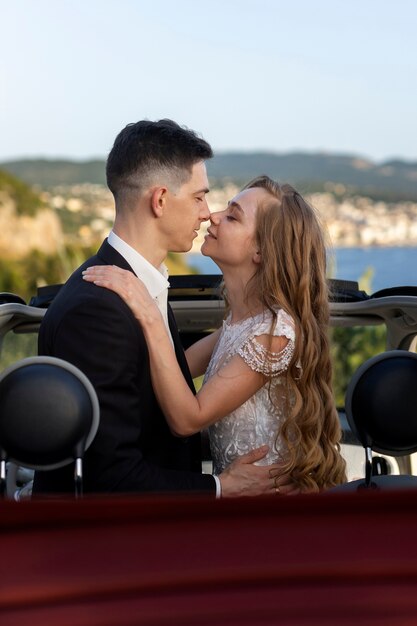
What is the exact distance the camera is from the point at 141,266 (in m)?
2.94

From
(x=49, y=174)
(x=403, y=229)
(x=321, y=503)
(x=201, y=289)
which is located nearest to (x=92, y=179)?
(x=49, y=174)

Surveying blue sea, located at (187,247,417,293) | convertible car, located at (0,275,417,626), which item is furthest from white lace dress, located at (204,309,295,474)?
blue sea, located at (187,247,417,293)

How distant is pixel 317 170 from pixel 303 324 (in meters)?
13.7

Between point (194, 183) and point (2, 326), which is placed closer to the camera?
point (194, 183)

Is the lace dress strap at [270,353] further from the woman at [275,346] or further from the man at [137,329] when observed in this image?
the man at [137,329]

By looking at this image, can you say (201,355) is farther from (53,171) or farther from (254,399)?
(53,171)

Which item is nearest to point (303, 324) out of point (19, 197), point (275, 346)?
point (275, 346)

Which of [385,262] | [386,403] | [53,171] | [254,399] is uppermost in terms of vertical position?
[53,171]

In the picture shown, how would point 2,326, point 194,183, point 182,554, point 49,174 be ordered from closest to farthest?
1. point 182,554
2. point 194,183
3. point 2,326
4. point 49,174

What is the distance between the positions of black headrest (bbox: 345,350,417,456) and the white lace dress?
481mm

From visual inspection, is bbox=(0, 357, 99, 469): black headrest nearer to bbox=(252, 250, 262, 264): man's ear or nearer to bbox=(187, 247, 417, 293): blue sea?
bbox=(252, 250, 262, 264): man's ear

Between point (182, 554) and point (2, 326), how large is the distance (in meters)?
2.01

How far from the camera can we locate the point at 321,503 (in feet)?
4.78

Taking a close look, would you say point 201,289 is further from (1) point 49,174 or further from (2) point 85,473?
(1) point 49,174
